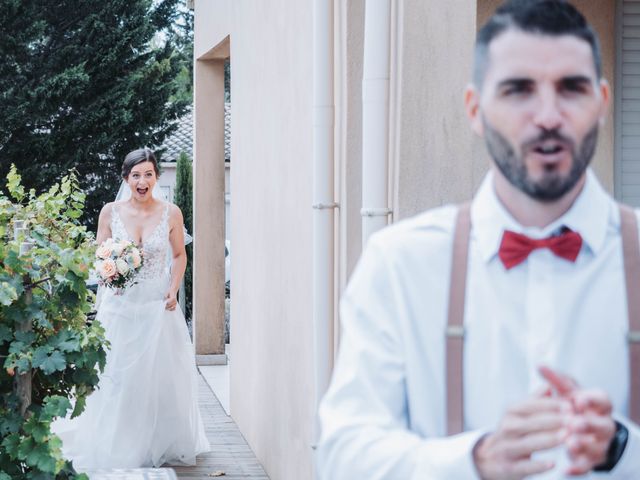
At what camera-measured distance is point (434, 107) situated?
4.77m

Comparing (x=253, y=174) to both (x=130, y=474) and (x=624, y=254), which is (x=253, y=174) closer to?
(x=130, y=474)

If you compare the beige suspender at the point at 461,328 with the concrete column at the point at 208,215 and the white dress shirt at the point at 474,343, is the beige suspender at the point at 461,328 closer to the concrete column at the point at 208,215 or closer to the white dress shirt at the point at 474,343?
the white dress shirt at the point at 474,343

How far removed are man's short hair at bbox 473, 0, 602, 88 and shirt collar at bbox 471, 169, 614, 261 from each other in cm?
19

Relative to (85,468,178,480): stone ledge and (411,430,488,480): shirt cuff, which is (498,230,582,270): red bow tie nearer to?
(411,430,488,480): shirt cuff

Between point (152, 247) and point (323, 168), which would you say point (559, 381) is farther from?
point (152, 247)

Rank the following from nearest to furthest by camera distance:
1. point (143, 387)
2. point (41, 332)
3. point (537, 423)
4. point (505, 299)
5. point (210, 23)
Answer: point (537, 423) → point (505, 299) → point (41, 332) → point (143, 387) → point (210, 23)

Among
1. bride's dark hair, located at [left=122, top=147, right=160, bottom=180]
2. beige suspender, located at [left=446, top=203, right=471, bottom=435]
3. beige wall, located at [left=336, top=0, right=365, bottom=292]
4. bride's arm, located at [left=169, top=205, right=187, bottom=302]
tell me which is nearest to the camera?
beige suspender, located at [left=446, top=203, right=471, bottom=435]

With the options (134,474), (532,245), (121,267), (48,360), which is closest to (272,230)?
(121,267)

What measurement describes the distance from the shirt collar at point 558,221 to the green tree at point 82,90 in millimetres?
28551

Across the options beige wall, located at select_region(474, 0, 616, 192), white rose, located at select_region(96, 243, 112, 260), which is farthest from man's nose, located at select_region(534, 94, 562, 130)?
white rose, located at select_region(96, 243, 112, 260)

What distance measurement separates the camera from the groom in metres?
1.84

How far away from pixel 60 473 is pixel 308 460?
158cm

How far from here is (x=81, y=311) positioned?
5504mm

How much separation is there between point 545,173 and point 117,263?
659cm
